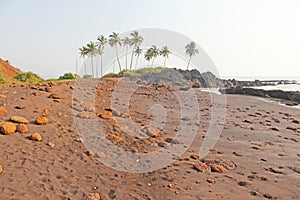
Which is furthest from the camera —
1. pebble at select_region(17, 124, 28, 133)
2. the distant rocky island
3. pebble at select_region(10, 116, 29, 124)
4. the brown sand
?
the distant rocky island

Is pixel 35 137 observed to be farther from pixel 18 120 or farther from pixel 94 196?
pixel 94 196

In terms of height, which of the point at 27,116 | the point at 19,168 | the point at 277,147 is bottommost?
the point at 277,147

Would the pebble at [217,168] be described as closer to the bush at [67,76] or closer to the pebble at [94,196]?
the pebble at [94,196]

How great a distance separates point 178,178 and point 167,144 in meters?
2.53

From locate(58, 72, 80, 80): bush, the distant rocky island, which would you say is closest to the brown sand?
locate(58, 72, 80, 80): bush

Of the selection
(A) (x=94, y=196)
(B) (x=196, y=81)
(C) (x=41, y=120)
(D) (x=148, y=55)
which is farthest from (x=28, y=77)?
(D) (x=148, y=55)

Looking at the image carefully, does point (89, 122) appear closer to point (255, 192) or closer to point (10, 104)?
point (10, 104)

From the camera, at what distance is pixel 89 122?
29.0ft

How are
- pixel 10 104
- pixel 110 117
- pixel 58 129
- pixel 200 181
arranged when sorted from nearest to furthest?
pixel 200 181 → pixel 58 129 → pixel 10 104 → pixel 110 117

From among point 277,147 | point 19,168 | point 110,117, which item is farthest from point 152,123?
point 19,168

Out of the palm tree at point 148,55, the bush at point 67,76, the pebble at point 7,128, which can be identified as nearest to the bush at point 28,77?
the bush at point 67,76

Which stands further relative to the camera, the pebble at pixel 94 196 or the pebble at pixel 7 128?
the pebble at pixel 7 128

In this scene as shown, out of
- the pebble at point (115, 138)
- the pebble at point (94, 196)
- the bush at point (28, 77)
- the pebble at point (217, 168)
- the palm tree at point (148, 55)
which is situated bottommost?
the pebble at point (217, 168)

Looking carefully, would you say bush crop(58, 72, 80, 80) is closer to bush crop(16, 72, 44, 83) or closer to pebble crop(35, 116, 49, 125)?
bush crop(16, 72, 44, 83)
